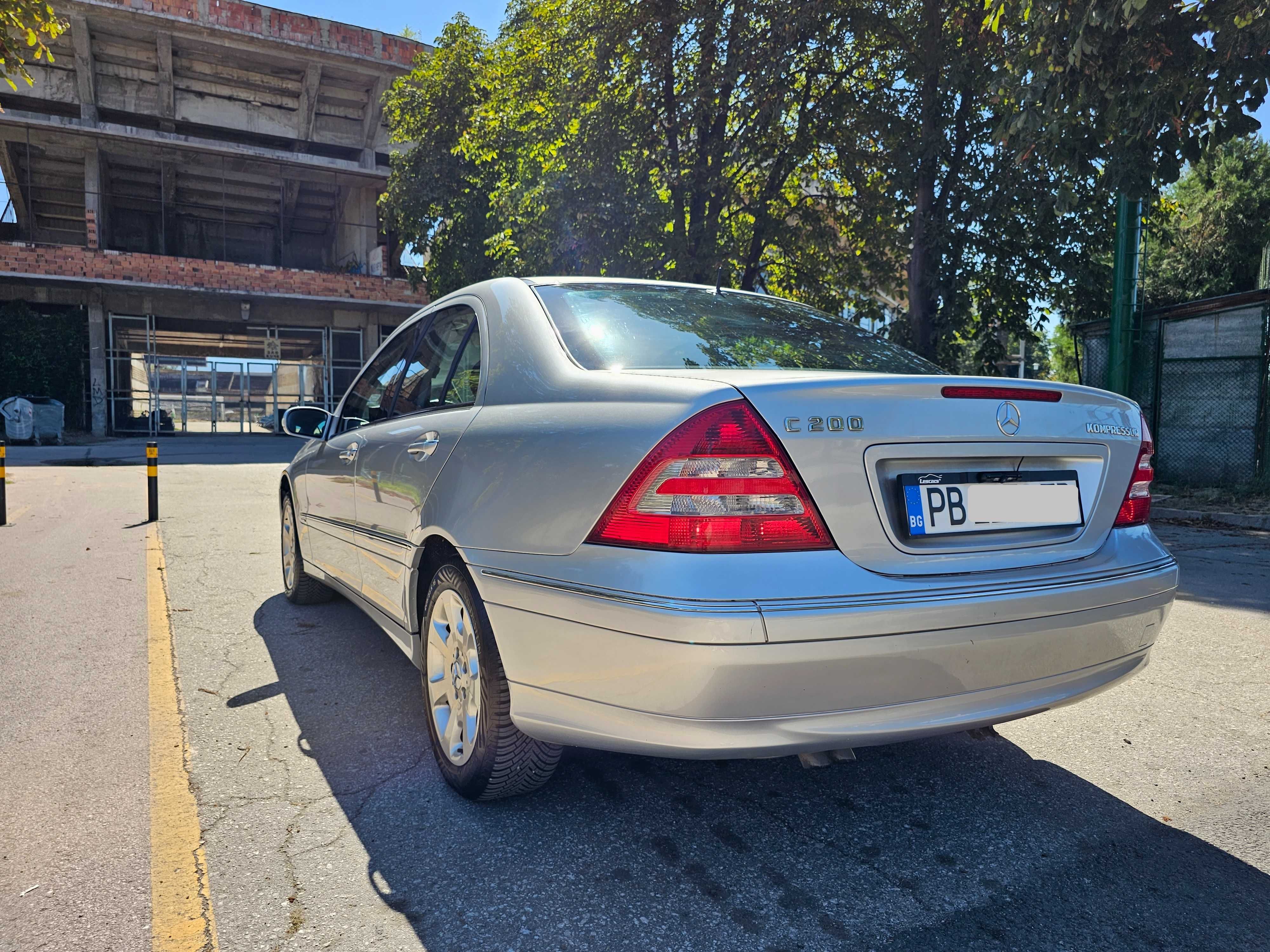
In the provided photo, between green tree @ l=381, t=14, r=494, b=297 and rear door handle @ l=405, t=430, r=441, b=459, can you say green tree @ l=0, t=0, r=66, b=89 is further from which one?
green tree @ l=381, t=14, r=494, b=297

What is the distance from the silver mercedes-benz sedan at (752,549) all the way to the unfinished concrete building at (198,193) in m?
26.7

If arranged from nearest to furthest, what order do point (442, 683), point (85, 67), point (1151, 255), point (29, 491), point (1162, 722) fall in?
point (442, 683), point (1162, 722), point (29, 491), point (1151, 255), point (85, 67)

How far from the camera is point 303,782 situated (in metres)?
2.78

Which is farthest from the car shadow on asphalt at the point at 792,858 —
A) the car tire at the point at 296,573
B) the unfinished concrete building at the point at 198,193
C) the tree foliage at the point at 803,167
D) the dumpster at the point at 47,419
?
the unfinished concrete building at the point at 198,193

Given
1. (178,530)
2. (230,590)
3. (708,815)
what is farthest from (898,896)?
(178,530)

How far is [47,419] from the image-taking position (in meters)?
23.0

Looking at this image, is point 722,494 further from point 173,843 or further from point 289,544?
point 289,544

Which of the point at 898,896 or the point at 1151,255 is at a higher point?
the point at 1151,255

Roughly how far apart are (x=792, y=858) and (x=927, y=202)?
11915 mm

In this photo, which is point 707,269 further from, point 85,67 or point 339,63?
point 85,67

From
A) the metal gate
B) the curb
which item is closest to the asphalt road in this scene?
the curb

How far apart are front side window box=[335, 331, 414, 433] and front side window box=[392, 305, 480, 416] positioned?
0.15 m

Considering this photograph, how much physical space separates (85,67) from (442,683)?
30.9m

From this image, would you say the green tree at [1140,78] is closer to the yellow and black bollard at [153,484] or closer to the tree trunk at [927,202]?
the tree trunk at [927,202]
